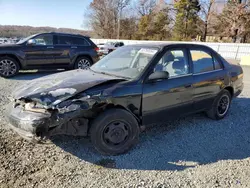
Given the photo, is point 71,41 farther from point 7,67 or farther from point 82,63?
point 7,67

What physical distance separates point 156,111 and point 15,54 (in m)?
6.94

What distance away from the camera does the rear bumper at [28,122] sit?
8.82 feet

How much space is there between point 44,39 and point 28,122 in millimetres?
7037

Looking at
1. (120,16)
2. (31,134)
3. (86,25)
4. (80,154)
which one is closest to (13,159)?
(31,134)

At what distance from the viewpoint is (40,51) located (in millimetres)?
8711

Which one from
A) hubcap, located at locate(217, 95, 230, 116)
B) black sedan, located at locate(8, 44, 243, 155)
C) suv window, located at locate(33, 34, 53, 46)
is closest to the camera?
black sedan, located at locate(8, 44, 243, 155)

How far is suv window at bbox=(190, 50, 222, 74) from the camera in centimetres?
404

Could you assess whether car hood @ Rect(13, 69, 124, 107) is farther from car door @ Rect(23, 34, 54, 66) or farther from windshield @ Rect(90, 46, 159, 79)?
car door @ Rect(23, 34, 54, 66)

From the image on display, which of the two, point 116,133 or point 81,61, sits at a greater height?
point 81,61

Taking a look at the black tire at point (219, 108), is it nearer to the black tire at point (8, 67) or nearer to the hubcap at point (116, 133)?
the hubcap at point (116, 133)

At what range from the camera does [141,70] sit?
3.39m

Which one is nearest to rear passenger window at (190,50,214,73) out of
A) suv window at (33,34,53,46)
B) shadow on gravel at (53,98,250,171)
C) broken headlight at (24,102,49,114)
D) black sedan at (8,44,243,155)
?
black sedan at (8,44,243,155)

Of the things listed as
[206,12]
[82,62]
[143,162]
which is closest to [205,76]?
[143,162]

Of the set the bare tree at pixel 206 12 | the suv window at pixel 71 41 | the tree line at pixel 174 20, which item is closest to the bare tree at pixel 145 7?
the tree line at pixel 174 20
